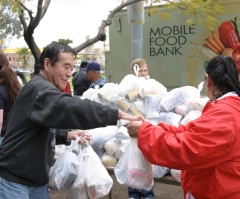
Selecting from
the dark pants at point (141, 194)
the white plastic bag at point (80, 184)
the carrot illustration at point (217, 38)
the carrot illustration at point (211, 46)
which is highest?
the carrot illustration at point (217, 38)

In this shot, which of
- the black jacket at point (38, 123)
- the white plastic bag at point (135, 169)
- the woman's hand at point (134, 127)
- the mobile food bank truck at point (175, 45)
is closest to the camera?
the black jacket at point (38, 123)

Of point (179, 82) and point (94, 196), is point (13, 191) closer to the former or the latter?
point (94, 196)

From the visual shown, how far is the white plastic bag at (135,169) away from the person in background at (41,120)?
23.6 inches

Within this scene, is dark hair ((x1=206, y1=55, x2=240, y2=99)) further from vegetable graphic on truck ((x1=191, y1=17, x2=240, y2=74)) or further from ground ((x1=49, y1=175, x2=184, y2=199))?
vegetable graphic on truck ((x1=191, y1=17, x2=240, y2=74))

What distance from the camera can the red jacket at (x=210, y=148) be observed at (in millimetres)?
1812

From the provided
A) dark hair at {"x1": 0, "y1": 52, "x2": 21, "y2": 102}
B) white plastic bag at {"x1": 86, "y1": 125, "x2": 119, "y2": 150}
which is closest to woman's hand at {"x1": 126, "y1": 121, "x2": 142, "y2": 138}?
white plastic bag at {"x1": 86, "y1": 125, "x2": 119, "y2": 150}

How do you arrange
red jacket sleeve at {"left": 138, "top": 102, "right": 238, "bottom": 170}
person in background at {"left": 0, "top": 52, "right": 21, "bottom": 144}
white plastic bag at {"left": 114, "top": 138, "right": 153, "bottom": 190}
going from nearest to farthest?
red jacket sleeve at {"left": 138, "top": 102, "right": 238, "bottom": 170} → white plastic bag at {"left": 114, "top": 138, "right": 153, "bottom": 190} → person in background at {"left": 0, "top": 52, "right": 21, "bottom": 144}

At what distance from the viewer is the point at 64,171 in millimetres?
2889

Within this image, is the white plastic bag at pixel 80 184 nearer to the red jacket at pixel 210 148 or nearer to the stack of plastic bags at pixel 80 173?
the stack of plastic bags at pixel 80 173

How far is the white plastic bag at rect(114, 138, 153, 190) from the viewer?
8.86 feet

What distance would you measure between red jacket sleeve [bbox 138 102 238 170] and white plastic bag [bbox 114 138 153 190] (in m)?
0.75

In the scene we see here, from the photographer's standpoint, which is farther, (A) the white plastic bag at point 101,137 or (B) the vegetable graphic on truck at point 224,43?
(B) the vegetable graphic on truck at point 224,43

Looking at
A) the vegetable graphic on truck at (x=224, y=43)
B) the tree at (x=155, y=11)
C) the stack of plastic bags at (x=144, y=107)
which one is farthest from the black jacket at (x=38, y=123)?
the vegetable graphic on truck at (x=224, y=43)

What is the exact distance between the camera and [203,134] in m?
1.83
